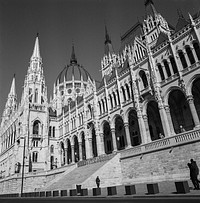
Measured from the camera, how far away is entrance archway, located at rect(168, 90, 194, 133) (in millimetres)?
28438

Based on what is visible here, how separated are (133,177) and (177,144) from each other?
7.38 metres

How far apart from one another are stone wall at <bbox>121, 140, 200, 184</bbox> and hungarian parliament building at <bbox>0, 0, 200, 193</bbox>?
3.1 inches

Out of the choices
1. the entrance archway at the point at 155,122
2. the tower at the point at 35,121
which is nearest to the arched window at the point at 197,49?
the entrance archway at the point at 155,122

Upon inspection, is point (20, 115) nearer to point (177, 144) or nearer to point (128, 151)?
point (128, 151)

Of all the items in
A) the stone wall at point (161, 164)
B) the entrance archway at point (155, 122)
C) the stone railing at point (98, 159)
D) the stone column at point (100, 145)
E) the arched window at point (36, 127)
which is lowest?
the stone wall at point (161, 164)

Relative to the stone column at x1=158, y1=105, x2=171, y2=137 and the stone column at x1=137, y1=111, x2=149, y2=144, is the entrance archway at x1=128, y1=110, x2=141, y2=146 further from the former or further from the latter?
the stone column at x1=158, y1=105, x2=171, y2=137

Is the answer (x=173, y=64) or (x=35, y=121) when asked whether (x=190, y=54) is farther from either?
(x=35, y=121)

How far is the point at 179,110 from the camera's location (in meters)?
29.6

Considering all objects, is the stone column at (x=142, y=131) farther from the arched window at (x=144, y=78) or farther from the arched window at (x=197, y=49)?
the arched window at (x=197, y=49)

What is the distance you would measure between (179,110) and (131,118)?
989 cm

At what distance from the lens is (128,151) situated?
24766 millimetres

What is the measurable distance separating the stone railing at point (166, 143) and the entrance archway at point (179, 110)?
9.07m

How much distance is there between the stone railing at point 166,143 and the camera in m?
18.3

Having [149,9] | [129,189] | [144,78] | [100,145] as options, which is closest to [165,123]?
[144,78]
